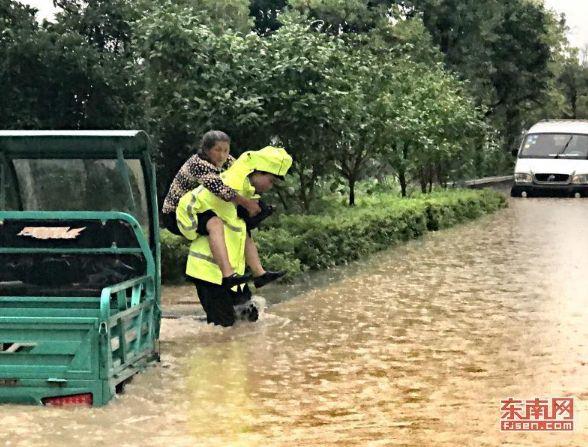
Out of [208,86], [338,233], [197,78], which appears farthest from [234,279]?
[197,78]

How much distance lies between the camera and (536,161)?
3156 cm

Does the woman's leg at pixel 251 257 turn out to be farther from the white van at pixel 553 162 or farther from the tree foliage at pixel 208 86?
the white van at pixel 553 162

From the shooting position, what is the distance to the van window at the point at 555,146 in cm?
3206

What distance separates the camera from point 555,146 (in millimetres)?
32562

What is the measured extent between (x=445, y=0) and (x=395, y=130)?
22.3 m

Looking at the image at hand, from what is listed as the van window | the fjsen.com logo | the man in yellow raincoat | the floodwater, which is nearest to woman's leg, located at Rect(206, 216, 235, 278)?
the man in yellow raincoat

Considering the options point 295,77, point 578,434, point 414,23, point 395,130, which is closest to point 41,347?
point 578,434

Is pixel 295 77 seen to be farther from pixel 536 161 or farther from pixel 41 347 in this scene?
pixel 536 161

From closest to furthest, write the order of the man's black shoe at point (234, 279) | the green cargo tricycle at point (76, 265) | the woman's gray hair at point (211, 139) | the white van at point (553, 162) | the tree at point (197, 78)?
the green cargo tricycle at point (76, 265), the man's black shoe at point (234, 279), the woman's gray hair at point (211, 139), the tree at point (197, 78), the white van at point (553, 162)

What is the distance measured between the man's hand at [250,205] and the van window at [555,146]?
23.1 metres

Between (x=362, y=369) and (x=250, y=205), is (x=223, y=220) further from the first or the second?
(x=362, y=369)

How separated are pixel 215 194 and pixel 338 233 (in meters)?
5.56

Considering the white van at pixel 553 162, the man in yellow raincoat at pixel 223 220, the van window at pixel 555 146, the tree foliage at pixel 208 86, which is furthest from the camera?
the van window at pixel 555 146

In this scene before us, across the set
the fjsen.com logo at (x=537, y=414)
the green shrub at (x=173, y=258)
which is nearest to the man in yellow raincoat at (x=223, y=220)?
the green shrub at (x=173, y=258)
